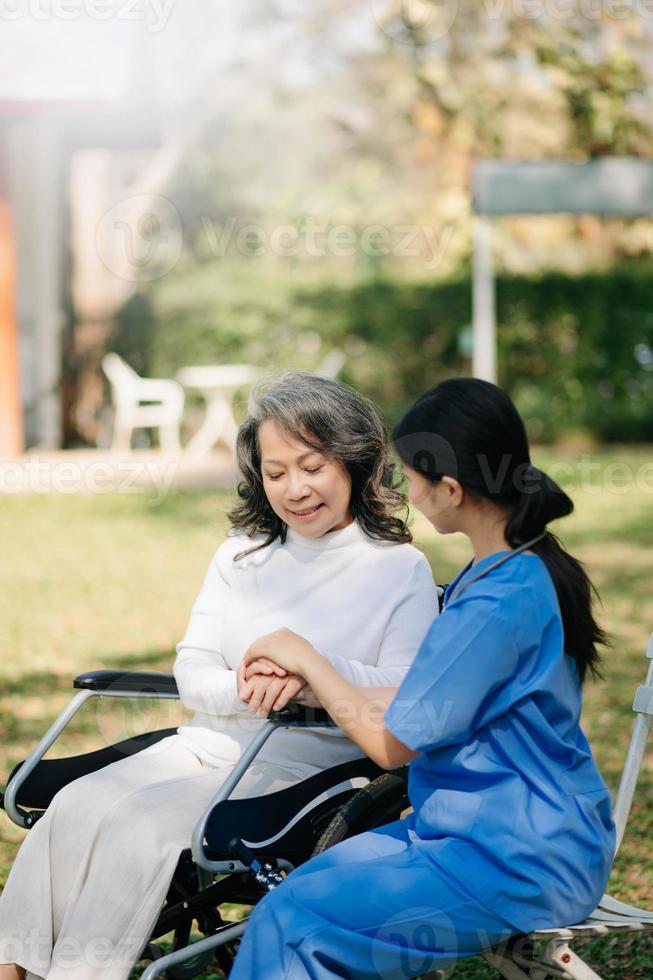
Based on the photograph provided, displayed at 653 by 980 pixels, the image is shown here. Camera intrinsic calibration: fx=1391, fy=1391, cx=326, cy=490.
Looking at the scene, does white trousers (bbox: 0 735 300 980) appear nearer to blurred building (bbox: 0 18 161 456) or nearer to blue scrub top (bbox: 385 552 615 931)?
blue scrub top (bbox: 385 552 615 931)

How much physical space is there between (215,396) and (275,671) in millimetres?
14255

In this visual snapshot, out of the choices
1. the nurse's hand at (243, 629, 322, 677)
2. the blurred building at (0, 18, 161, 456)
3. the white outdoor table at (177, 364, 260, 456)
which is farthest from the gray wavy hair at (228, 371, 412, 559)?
the white outdoor table at (177, 364, 260, 456)

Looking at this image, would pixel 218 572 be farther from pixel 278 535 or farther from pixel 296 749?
pixel 296 749

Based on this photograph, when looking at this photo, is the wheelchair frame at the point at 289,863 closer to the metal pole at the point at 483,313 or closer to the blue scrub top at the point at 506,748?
the blue scrub top at the point at 506,748

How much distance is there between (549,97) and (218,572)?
2104cm

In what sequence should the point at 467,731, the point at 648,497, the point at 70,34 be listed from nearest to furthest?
1. the point at 467,731
2. the point at 648,497
3. the point at 70,34

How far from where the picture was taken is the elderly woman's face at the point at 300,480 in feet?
9.37

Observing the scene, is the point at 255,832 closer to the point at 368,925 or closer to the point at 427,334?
the point at 368,925

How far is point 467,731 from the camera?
227cm

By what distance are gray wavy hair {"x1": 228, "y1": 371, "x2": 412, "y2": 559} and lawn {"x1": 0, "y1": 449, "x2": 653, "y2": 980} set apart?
0.12 meters

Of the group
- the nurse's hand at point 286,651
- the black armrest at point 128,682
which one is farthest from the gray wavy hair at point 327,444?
the nurse's hand at point 286,651

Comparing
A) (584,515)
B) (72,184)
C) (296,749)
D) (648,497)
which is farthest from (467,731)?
(72,184)

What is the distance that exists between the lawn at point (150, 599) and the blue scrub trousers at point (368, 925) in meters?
0.94

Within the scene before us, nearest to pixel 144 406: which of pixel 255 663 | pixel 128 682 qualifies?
pixel 128 682
